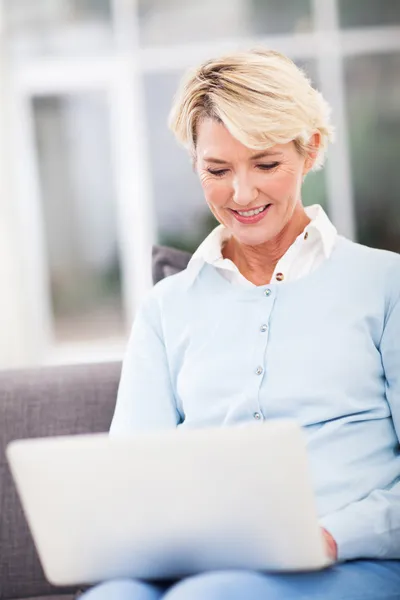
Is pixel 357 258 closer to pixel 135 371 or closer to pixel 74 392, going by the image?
pixel 135 371

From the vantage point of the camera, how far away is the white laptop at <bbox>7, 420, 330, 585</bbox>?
3.18 ft

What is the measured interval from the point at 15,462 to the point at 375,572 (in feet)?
1.62

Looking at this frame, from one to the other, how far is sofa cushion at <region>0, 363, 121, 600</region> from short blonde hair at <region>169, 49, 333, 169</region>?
51cm

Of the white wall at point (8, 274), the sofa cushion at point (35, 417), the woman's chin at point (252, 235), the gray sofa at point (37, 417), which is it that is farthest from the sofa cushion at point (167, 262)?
the white wall at point (8, 274)

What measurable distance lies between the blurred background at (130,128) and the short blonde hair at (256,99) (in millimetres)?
4596

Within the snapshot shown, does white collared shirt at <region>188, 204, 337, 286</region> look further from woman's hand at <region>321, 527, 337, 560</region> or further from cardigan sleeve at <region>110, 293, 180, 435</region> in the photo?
woman's hand at <region>321, 527, 337, 560</region>

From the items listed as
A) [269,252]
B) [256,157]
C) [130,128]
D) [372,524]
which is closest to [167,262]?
[269,252]

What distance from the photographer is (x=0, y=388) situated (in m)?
1.63

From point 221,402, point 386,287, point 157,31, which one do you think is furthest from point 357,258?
point 157,31

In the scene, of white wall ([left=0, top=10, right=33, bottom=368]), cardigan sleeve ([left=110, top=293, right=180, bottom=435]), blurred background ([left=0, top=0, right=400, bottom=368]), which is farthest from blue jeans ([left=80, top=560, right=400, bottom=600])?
blurred background ([left=0, top=0, right=400, bottom=368])

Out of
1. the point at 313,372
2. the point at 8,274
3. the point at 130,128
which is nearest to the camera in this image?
the point at 313,372

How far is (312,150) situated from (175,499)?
68 cm

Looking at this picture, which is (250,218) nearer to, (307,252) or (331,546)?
(307,252)

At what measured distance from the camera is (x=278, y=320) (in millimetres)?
1359
